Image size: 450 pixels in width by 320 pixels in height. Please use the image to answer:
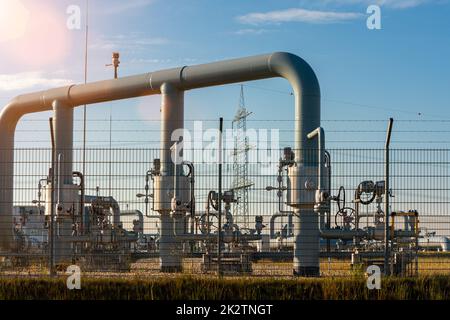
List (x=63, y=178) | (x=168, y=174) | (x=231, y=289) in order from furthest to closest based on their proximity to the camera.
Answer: (x=63, y=178), (x=168, y=174), (x=231, y=289)

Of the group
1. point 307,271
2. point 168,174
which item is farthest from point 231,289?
point 168,174

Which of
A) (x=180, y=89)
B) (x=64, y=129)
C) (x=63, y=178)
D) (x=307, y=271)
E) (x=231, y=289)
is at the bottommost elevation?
(x=307, y=271)

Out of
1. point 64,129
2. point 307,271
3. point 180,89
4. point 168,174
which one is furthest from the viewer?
point 64,129

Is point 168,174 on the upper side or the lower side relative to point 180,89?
lower

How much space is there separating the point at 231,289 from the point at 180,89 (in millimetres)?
10344

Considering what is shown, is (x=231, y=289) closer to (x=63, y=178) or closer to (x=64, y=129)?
(x=63, y=178)

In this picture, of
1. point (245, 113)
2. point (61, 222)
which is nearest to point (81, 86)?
point (61, 222)

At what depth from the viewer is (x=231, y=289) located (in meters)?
12.8

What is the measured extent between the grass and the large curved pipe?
4583 millimetres

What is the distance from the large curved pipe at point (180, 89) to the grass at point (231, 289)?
4.58m

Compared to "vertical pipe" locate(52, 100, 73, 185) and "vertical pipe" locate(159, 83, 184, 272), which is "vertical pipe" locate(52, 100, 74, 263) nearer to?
"vertical pipe" locate(52, 100, 73, 185)

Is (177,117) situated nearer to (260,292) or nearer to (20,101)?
(20,101)

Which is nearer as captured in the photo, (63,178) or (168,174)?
(168,174)

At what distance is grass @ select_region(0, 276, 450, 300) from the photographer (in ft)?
41.2
